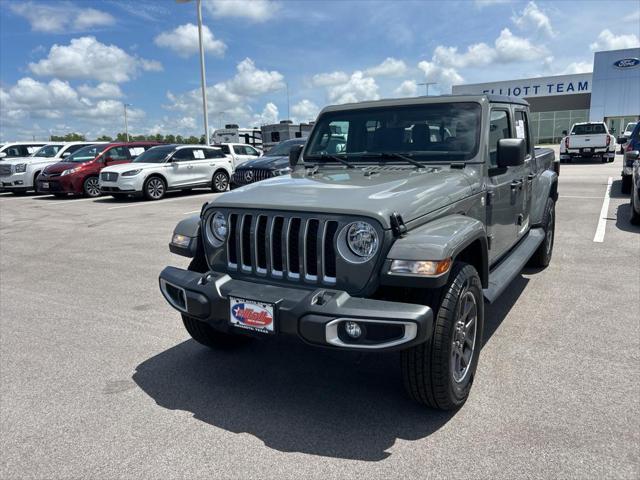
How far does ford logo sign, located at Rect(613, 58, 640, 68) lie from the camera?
150 feet

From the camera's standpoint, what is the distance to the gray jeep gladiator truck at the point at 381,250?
2656 mm

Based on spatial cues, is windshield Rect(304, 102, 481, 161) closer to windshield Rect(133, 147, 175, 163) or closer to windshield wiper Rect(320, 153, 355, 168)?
windshield wiper Rect(320, 153, 355, 168)

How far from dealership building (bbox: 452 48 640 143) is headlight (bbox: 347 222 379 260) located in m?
46.4

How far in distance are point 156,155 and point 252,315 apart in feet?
45.8

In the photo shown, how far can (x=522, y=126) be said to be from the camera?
5.14 meters

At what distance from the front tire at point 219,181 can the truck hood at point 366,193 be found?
13068 millimetres

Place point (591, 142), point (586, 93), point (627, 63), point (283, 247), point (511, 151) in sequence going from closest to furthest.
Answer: point (283, 247)
point (511, 151)
point (591, 142)
point (627, 63)
point (586, 93)

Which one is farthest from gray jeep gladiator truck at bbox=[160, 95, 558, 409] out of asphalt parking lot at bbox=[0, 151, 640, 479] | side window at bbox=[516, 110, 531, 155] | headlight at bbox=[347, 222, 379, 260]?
side window at bbox=[516, 110, 531, 155]

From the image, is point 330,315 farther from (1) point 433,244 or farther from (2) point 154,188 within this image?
(2) point 154,188

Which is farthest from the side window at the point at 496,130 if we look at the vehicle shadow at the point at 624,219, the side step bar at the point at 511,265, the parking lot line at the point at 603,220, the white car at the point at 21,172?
the white car at the point at 21,172

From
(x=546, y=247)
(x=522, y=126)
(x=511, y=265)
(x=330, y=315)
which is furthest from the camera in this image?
(x=546, y=247)

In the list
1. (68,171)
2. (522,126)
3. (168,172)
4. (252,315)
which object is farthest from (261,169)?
(252,315)

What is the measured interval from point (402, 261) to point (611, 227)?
729 centimetres

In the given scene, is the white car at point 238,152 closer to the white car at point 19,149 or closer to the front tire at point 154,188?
the front tire at point 154,188
